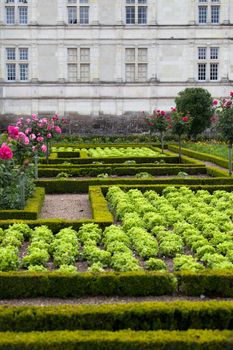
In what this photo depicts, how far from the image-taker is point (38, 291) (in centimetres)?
745

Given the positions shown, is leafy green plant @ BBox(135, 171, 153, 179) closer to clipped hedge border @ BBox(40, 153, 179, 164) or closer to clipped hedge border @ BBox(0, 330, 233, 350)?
clipped hedge border @ BBox(40, 153, 179, 164)

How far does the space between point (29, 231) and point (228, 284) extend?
4.27 m

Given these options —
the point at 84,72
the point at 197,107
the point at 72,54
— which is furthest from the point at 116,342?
the point at 72,54

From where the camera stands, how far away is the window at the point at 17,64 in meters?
35.7

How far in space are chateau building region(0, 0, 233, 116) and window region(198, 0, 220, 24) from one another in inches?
1.7

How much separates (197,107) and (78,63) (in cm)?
838

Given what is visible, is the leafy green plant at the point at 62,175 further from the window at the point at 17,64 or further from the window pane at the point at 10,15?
the window pane at the point at 10,15

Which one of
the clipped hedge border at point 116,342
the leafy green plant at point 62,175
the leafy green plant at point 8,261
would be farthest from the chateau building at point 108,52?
the clipped hedge border at point 116,342

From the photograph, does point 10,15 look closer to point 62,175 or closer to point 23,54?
point 23,54

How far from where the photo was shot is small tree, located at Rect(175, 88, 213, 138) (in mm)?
31844

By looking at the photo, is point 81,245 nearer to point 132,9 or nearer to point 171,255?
point 171,255

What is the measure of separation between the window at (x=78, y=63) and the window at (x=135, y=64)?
8.03 ft

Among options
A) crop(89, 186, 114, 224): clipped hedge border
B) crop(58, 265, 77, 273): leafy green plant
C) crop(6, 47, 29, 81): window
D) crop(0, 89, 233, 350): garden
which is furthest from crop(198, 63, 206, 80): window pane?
crop(58, 265, 77, 273): leafy green plant

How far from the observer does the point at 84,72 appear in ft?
119
